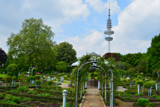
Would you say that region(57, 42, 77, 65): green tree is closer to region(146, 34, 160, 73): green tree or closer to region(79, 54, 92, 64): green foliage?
region(146, 34, 160, 73): green tree

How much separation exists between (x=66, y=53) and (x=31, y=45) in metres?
23.5

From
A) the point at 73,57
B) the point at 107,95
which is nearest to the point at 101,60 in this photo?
the point at 107,95

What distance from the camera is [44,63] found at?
29328 mm

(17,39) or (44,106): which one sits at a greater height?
(17,39)

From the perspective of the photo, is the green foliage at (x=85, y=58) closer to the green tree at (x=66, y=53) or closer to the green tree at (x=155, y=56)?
the green tree at (x=155, y=56)

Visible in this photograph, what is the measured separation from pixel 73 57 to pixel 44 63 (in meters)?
23.6

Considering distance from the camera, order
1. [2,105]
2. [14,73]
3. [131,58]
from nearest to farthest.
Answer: [2,105] < [14,73] < [131,58]

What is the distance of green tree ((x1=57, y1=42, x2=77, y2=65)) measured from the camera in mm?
51031

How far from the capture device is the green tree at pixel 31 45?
28.3 m

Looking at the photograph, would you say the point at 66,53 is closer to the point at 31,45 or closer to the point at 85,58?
the point at 31,45

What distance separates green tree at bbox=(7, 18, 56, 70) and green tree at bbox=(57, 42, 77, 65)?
2065 centimetres

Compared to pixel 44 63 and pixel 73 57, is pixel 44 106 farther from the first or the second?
pixel 73 57

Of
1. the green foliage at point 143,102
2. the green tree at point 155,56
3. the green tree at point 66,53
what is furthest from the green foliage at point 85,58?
the green tree at point 66,53

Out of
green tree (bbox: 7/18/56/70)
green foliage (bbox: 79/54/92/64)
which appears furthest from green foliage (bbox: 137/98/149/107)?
green tree (bbox: 7/18/56/70)
